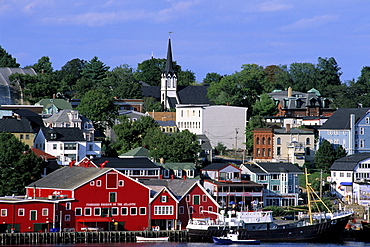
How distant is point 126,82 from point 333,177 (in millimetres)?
54722

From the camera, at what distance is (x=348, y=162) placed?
104188mm

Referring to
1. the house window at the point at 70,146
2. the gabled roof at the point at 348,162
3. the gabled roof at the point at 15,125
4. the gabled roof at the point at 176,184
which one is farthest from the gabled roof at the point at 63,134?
the gabled roof at the point at 348,162

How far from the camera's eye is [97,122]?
119 m

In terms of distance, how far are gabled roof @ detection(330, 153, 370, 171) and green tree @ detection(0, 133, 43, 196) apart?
3702cm

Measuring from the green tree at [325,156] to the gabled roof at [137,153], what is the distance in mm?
22970

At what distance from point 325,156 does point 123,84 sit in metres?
47.9

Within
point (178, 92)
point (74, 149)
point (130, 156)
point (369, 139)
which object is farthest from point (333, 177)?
point (178, 92)

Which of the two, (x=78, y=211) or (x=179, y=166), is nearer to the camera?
(x=78, y=211)

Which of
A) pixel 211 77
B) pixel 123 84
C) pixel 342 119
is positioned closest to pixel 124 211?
pixel 342 119

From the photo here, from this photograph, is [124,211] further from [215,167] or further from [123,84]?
[123,84]

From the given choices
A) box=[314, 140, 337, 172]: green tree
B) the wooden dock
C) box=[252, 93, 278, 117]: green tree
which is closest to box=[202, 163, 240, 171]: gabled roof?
box=[314, 140, 337, 172]: green tree

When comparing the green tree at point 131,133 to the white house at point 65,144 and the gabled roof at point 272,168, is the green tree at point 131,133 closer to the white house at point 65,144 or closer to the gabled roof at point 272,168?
the white house at point 65,144

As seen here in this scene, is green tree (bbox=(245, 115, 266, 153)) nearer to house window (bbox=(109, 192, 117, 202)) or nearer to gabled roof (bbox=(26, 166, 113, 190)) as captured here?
gabled roof (bbox=(26, 166, 113, 190))

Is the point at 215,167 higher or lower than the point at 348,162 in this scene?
lower
